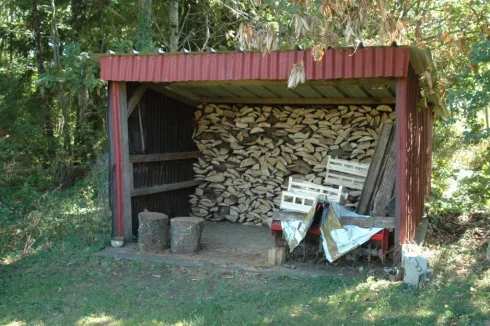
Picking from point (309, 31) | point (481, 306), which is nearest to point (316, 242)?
point (481, 306)

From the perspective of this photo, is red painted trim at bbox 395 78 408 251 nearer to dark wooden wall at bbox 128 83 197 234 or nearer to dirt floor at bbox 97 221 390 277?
dirt floor at bbox 97 221 390 277

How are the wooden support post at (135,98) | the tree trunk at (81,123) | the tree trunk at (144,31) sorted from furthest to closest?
1. the tree trunk at (81,123)
2. the tree trunk at (144,31)
3. the wooden support post at (135,98)

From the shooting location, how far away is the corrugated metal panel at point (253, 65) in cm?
580

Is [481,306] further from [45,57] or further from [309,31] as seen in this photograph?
[45,57]

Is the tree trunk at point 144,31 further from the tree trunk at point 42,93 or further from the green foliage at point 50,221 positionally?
the tree trunk at point 42,93

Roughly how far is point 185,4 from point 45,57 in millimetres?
3545

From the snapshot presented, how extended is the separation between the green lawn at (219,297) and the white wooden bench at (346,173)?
88.5 inches

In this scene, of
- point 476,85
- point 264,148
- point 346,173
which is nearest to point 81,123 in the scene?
point 264,148

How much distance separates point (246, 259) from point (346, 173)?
101 inches

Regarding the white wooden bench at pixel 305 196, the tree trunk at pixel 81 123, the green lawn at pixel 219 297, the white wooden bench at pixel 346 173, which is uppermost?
the tree trunk at pixel 81 123

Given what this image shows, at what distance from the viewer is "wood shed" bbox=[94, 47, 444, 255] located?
6.02 m

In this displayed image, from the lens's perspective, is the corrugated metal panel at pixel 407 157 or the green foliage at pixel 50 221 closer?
the corrugated metal panel at pixel 407 157

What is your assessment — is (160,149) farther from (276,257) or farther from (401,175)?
(401,175)

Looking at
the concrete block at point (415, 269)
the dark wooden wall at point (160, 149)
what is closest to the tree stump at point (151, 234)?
the dark wooden wall at point (160, 149)
